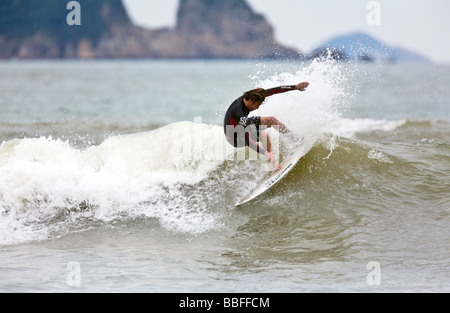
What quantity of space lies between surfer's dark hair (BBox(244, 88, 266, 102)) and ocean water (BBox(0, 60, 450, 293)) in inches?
46.1

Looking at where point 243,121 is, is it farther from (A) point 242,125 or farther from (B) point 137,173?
(B) point 137,173

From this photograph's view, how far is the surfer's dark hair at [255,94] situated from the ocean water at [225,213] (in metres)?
1.17

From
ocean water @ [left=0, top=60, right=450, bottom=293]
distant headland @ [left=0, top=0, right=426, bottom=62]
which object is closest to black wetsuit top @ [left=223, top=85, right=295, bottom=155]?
ocean water @ [left=0, top=60, right=450, bottom=293]

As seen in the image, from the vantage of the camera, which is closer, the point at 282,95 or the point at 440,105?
the point at 282,95

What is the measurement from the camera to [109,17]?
156 m

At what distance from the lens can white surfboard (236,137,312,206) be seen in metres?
8.65

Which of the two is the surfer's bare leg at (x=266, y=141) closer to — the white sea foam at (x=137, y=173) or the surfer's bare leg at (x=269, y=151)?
the surfer's bare leg at (x=269, y=151)

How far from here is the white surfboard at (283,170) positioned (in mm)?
8648

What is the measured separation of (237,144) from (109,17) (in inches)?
6089

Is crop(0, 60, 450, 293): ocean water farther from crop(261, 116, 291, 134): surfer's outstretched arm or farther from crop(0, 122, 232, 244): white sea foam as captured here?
crop(261, 116, 291, 134): surfer's outstretched arm

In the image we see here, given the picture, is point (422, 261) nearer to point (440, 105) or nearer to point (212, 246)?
point (212, 246)

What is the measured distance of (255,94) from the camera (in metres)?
8.60

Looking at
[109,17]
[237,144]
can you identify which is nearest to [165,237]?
[237,144]
